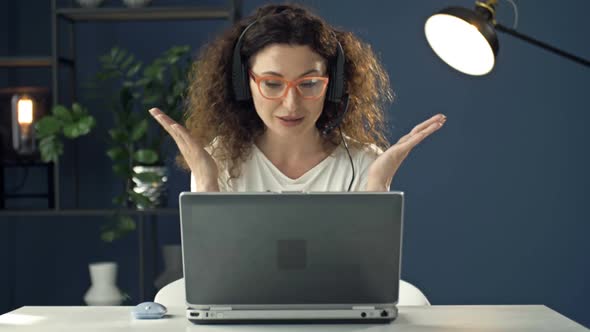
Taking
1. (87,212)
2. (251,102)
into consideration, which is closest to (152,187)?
(87,212)

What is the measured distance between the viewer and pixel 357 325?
5.12 ft

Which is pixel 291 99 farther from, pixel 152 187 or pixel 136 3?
pixel 136 3

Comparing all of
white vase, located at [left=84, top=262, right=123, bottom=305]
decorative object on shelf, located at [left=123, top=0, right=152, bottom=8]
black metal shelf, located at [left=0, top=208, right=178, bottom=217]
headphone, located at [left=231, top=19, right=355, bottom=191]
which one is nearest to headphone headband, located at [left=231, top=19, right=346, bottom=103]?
headphone, located at [left=231, top=19, right=355, bottom=191]

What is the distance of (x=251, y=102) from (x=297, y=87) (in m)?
0.38

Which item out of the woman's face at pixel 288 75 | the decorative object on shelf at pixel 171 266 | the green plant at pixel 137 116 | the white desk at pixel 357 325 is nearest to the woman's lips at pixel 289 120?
the woman's face at pixel 288 75

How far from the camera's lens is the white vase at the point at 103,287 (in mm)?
3424

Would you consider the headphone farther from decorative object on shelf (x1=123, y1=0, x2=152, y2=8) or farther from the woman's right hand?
decorative object on shelf (x1=123, y1=0, x2=152, y2=8)

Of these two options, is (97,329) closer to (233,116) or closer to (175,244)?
(233,116)

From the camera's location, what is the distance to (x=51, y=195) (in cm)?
362

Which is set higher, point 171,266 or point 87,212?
point 87,212

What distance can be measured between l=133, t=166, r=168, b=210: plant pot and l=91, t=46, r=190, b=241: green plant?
0.02 metres

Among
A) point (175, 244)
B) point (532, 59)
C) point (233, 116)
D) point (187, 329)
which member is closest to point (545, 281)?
point (532, 59)

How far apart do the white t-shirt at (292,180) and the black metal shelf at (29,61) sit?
1474mm

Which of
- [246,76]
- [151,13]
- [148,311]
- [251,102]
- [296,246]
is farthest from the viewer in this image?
[151,13]
